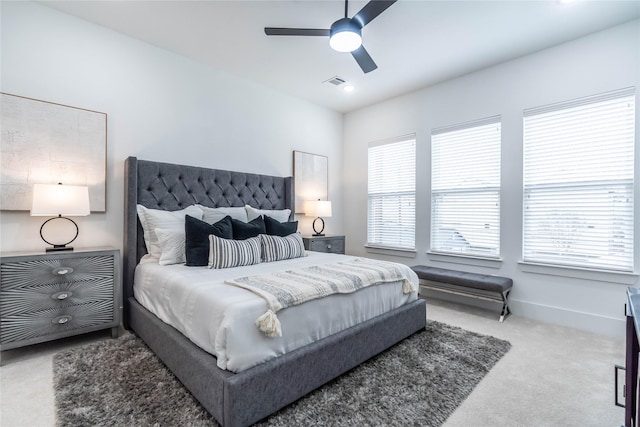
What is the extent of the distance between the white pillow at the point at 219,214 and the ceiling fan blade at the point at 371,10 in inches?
88.5

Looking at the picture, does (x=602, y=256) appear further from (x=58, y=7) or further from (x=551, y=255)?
(x=58, y=7)

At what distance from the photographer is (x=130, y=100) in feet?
10.4

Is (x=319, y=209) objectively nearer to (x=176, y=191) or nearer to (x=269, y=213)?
(x=269, y=213)

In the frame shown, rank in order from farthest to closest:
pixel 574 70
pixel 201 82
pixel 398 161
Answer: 1. pixel 398 161
2. pixel 201 82
3. pixel 574 70

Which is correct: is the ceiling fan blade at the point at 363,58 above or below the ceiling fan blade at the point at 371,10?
below

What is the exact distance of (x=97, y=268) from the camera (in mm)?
2625

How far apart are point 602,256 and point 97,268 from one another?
4737 millimetres

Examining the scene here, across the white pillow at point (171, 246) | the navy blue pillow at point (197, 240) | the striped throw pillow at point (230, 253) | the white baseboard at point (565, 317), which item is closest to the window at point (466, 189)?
the white baseboard at point (565, 317)

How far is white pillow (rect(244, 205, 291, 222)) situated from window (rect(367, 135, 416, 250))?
5.34ft

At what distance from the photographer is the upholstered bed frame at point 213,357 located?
5.13ft

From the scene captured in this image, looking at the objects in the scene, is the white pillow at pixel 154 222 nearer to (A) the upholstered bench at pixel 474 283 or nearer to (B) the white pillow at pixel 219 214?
(B) the white pillow at pixel 219 214

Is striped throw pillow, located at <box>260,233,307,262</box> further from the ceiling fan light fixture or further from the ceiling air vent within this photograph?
the ceiling air vent

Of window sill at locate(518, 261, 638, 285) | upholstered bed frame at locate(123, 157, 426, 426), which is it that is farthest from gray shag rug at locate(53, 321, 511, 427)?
window sill at locate(518, 261, 638, 285)

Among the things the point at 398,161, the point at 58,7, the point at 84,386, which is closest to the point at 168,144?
the point at 58,7
